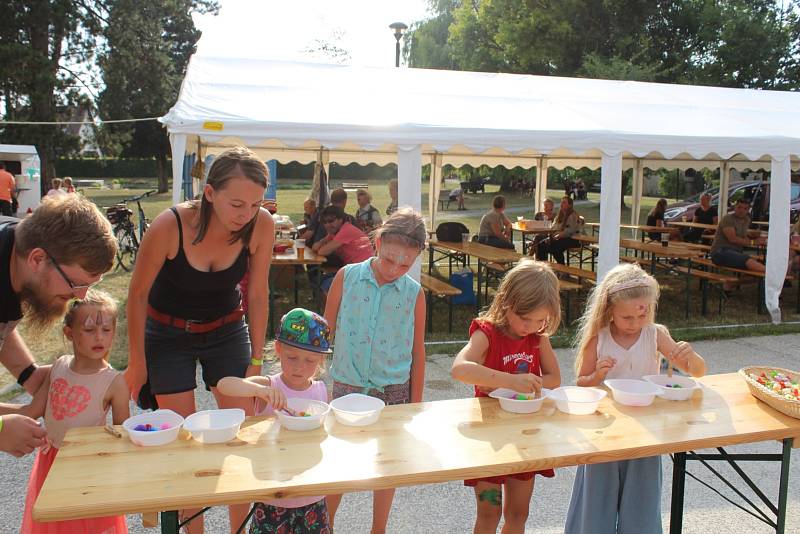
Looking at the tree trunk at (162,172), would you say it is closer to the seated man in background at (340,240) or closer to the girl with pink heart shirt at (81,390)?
the seated man in background at (340,240)

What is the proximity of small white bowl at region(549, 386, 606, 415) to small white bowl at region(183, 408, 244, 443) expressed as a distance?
1.11 m

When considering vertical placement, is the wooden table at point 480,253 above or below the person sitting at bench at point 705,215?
below

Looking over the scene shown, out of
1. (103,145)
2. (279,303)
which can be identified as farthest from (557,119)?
(103,145)

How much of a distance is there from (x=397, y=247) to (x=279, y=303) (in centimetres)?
588

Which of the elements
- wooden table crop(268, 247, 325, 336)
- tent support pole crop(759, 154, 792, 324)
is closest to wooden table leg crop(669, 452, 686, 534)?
wooden table crop(268, 247, 325, 336)

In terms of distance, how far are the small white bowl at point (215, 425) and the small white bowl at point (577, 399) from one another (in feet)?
3.66

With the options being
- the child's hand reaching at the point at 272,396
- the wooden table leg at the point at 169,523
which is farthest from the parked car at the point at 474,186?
the wooden table leg at the point at 169,523

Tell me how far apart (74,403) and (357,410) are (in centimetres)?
99

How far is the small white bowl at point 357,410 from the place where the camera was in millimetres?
1997

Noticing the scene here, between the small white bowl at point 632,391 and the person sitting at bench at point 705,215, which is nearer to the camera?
the small white bowl at point 632,391

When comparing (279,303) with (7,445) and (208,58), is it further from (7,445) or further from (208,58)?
(7,445)

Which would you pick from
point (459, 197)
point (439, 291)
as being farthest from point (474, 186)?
point (439, 291)

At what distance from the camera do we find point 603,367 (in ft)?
8.20

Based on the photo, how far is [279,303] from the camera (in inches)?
315
